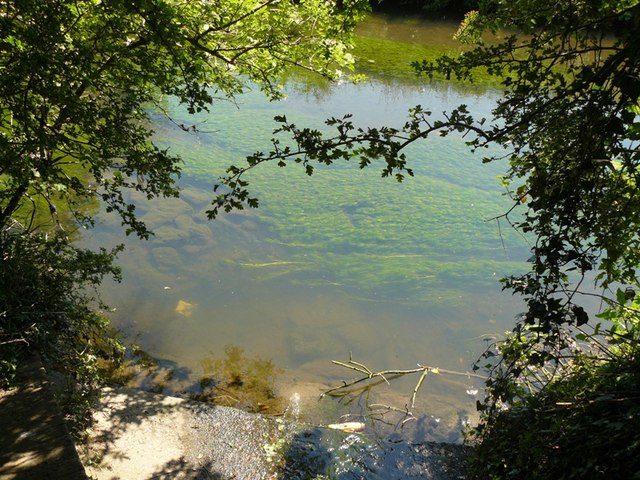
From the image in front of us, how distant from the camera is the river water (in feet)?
14.2

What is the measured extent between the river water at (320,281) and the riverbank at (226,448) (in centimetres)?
46

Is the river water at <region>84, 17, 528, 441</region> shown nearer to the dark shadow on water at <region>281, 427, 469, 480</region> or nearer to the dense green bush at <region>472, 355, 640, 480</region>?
the dark shadow on water at <region>281, 427, 469, 480</region>

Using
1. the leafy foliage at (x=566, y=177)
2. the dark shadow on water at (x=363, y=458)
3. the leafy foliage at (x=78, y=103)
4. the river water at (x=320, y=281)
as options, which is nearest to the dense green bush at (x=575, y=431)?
the leafy foliage at (x=566, y=177)

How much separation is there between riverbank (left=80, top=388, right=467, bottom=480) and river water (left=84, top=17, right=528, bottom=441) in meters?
0.46

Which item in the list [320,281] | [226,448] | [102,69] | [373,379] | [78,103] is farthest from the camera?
[320,281]

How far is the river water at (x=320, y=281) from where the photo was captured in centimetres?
433

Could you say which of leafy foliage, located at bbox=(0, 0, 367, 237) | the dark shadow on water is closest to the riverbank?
the dark shadow on water

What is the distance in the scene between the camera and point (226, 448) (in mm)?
3217

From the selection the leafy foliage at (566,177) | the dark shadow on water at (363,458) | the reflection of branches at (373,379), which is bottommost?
the reflection of branches at (373,379)

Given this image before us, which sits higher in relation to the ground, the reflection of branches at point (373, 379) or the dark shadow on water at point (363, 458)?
the dark shadow on water at point (363, 458)

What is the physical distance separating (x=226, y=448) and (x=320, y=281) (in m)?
2.46

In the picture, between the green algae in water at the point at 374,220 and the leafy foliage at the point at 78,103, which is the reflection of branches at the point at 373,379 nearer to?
the green algae in water at the point at 374,220

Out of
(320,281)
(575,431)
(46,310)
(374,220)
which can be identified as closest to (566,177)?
(575,431)

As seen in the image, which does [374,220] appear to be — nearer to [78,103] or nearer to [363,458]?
→ [363,458]
